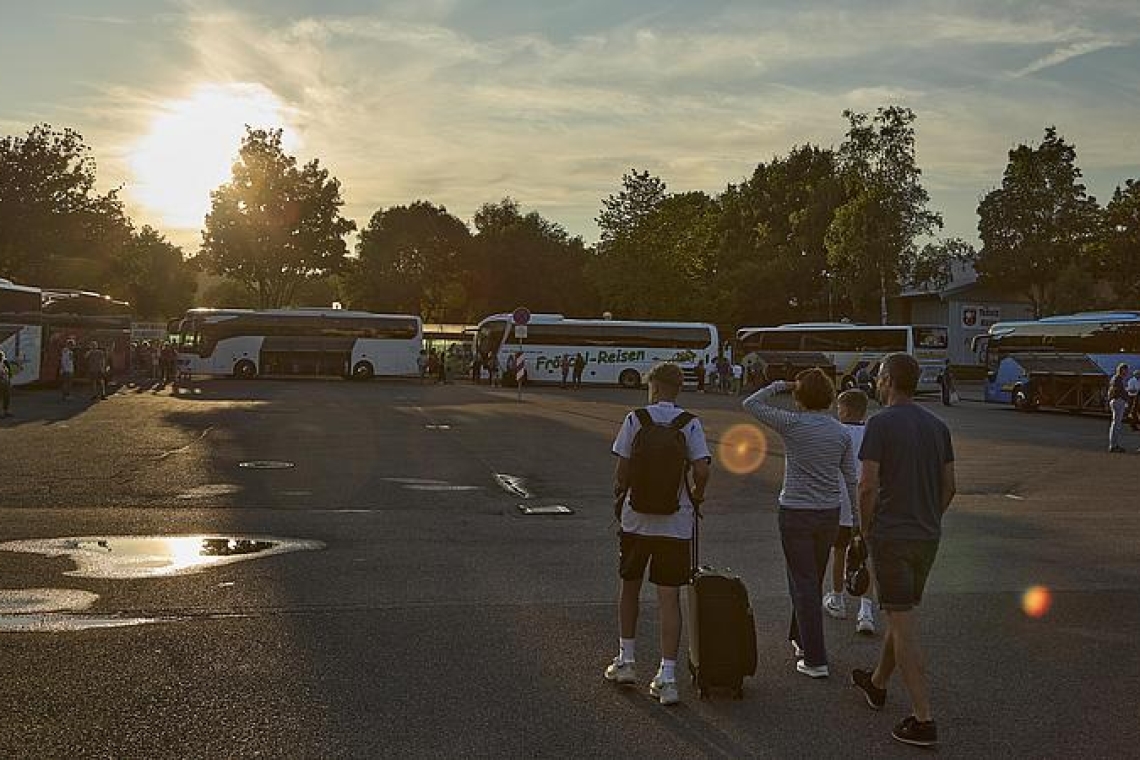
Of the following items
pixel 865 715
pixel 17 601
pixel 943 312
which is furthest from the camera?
pixel 943 312

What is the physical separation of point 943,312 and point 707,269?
18.3 metres

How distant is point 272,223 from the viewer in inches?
2682

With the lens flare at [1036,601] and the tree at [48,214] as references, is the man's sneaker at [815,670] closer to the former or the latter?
the lens flare at [1036,601]

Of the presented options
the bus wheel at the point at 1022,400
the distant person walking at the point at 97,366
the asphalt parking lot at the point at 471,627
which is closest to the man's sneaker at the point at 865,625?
the asphalt parking lot at the point at 471,627

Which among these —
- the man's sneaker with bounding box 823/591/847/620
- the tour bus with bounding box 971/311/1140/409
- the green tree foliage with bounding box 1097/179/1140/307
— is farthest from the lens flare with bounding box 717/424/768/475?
the green tree foliage with bounding box 1097/179/1140/307

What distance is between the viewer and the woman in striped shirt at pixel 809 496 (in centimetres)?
621

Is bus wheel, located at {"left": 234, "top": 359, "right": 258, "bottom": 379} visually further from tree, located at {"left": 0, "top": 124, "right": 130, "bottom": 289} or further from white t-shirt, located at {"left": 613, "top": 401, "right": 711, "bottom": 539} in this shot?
white t-shirt, located at {"left": 613, "top": 401, "right": 711, "bottom": 539}

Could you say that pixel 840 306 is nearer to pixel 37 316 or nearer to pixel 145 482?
pixel 37 316

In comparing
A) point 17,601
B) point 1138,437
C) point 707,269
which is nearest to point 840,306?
point 707,269

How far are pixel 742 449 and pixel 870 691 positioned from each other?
51.8 ft

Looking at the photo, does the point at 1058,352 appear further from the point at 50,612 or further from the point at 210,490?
the point at 50,612

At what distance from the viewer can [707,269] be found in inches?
3393

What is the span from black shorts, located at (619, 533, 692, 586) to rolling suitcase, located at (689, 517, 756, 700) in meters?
0.10

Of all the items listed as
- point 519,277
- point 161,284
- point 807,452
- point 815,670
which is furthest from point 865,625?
point 161,284
